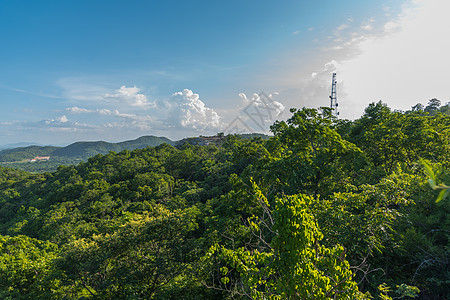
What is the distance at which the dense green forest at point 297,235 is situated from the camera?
4.25 metres

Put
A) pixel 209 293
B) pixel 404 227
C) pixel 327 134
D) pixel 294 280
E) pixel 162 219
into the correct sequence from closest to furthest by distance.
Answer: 1. pixel 294 280
2. pixel 404 227
3. pixel 327 134
4. pixel 209 293
5. pixel 162 219

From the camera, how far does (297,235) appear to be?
155 inches

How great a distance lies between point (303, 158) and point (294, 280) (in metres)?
7.34

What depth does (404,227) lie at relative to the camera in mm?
6801

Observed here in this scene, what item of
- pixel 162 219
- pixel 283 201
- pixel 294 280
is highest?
pixel 283 201

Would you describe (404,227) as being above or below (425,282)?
above

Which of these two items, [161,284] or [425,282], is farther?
[161,284]

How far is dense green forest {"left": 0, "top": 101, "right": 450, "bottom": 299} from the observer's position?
13.9 feet

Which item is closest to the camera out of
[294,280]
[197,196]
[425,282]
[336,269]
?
[294,280]

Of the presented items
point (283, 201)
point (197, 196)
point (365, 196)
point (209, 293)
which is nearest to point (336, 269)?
point (283, 201)

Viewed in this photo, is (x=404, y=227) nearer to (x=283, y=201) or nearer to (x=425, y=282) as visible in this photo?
(x=425, y=282)

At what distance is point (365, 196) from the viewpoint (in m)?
6.38

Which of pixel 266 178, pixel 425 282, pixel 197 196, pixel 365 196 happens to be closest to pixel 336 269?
pixel 365 196

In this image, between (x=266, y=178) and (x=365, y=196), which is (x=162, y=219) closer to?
(x=266, y=178)
